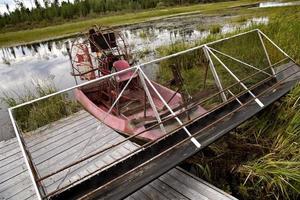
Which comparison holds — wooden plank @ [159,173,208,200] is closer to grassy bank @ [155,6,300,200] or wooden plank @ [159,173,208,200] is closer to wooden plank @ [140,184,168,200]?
wooden plank @ [140,184,168,200]

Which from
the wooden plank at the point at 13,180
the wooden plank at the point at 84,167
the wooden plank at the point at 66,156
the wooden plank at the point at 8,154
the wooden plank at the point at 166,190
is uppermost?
the wooden plank at the point at 166,190

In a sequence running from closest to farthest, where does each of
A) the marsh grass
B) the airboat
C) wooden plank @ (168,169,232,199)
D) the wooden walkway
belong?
wooden plank @ (168,169,232,199) < the wooden walkway < the airboat < the marsh grass

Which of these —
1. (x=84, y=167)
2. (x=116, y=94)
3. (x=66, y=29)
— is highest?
(x=116, y=94)

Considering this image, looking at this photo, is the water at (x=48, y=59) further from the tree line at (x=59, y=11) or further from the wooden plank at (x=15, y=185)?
the tree line at (x=59, y=11)

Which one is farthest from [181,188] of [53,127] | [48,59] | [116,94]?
[48,59]

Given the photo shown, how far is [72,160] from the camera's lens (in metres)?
4.38

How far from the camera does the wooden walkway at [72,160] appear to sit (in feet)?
11.0

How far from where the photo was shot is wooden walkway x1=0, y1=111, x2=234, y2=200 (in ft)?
11.0

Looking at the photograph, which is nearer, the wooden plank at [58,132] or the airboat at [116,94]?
the airboat at [116,94]

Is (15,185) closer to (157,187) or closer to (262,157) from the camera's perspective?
(157,187)

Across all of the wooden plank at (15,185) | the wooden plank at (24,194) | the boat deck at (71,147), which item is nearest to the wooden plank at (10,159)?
the boat deck at (71,147)

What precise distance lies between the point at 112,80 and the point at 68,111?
1848 millimetres

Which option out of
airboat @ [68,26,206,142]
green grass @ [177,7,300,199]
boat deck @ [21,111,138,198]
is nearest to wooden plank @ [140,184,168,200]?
boat deck @ [21,111,138,198]

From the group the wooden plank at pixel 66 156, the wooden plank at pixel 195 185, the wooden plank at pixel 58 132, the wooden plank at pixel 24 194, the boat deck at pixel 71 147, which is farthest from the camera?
the wooden plank at pixel 58 132
